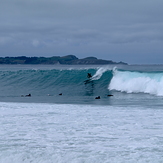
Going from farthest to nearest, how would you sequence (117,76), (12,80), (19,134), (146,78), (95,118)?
(12,80) < (117,76) < (146,78) < (95,118) < (19,134)

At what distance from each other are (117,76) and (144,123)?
67.9ft

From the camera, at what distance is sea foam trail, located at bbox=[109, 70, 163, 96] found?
21.5 metres

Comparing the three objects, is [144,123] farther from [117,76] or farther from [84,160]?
[117,76]

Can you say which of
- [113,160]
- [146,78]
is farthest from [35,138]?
[146,78]

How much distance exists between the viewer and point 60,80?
99.7 ft

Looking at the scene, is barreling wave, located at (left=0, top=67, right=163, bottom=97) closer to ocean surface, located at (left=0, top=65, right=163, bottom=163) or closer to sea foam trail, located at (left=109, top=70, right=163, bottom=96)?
sea foam trail, located at (left=109, top=70, right=163, bottom=96)

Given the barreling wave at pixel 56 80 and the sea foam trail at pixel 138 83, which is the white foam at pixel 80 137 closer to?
the sea foam trail at pixel 138 83

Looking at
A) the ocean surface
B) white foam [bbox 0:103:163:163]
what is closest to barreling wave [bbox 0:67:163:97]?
the ocean surface

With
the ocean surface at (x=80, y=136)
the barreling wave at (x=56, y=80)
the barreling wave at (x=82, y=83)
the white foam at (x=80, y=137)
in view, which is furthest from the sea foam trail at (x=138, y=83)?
the white foam at (x=80, y=137)

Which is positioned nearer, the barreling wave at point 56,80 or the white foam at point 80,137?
the white foam at point 80,137

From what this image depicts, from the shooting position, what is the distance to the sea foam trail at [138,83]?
846 inches

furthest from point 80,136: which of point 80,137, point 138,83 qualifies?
point 138,83

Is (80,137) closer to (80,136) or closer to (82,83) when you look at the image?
(80,136)

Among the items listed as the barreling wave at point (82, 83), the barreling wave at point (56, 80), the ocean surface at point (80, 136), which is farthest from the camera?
the barreling wave at point (56, 80)
